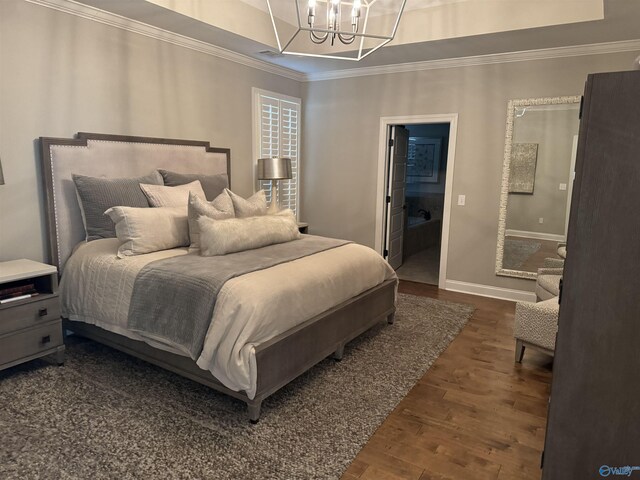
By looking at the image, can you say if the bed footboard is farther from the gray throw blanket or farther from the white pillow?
the white pillow

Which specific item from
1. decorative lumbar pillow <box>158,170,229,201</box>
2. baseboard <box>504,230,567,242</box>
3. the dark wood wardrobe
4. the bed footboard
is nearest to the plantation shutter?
decorative lumbar pillow <box>158,170,229,201</box>

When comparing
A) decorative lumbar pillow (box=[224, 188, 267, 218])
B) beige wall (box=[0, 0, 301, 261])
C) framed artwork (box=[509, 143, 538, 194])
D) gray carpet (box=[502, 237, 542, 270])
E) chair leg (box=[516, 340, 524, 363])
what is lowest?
chair leg (box=[516, 340, 524, 363])

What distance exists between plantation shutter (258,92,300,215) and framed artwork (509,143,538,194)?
2.58 m

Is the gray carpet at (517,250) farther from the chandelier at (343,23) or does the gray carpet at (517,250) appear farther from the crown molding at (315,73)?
the chandelier at (343,23)

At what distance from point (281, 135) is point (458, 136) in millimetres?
2166

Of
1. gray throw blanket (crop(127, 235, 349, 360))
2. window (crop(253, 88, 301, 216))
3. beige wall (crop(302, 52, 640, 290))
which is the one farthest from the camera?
window (crop(253, 88, 301, 216))

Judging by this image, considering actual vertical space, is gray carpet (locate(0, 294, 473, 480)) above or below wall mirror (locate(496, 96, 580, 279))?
below

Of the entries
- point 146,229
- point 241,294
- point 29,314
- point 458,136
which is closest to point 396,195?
point 458,136

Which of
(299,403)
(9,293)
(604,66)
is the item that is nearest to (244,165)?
(9,293)

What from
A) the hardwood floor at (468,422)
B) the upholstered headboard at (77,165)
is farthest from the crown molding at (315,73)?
the hardwood floor at (468,422)

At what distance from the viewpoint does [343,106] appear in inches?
219

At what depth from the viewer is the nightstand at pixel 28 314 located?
2715 millimetres

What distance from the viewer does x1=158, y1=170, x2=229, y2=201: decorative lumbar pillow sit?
393 centimetres

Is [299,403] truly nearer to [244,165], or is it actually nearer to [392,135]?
[244,165]
